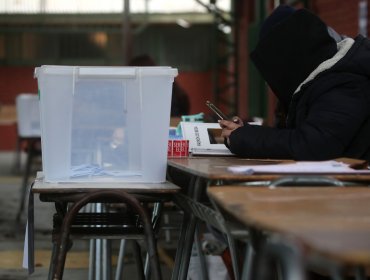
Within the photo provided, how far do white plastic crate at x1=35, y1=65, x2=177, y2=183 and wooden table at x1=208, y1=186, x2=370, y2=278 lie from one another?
0.76 m

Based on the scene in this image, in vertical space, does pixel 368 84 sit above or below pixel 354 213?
above

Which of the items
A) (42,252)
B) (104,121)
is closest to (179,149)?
(104,121)

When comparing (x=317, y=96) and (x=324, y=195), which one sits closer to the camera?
(x=324, y=195)

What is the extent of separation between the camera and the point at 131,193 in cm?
240

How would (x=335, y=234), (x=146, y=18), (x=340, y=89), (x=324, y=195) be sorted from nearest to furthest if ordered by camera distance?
(x=335, y=234) < (x=324, y=195) < (x=340, y=89) < (x=146, y=18)

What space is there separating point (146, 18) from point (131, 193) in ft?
62.4

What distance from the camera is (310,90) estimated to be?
2.66m

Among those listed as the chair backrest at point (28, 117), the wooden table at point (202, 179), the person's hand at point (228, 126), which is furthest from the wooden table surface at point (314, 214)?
the chair backrest at point (28, 117)

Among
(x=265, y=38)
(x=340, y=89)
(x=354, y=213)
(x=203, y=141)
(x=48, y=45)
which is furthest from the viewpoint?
(x=48, y=45)

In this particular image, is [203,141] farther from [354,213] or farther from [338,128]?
[354,213]

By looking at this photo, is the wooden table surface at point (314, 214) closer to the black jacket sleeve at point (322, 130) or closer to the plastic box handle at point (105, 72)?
the black jacket sleeve at point (322, 130)

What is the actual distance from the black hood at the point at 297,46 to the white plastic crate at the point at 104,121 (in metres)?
0.46

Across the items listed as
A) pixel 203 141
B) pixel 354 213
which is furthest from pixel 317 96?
pixel 354 213

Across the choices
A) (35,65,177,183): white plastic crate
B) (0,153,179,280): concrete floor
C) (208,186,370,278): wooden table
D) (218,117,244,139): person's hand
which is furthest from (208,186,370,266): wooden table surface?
(0,153,179,280): concrete floor
